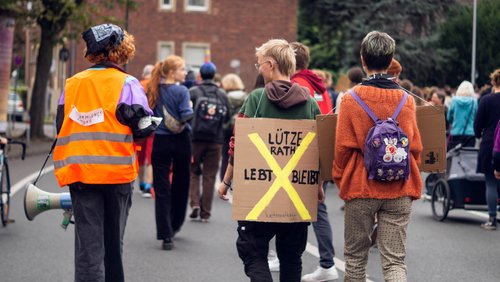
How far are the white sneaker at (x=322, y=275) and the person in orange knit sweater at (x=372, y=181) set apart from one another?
2.41 meters

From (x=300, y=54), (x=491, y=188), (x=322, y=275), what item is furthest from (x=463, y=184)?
(x=300, y=54)

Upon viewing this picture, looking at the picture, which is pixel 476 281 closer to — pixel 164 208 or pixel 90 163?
pixel 164 208

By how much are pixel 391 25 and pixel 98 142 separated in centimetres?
4406

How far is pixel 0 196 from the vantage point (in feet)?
38.7

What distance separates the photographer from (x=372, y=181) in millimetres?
6316

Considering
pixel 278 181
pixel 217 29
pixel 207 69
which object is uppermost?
pixel 217 29

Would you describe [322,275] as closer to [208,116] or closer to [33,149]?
[208,116]

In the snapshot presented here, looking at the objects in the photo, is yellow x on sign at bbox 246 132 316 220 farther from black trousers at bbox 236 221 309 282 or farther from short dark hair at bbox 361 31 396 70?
short dark hair at bbox 361 31 396 70

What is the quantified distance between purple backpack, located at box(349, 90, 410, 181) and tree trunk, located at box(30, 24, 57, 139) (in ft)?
84.7

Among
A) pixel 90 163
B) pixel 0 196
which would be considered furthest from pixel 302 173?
pixel 0 196

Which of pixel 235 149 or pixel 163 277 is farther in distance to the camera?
pixel 163 277

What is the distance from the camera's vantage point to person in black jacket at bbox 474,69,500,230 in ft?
40.5

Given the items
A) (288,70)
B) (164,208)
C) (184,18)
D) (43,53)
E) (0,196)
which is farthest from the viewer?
(184,18)

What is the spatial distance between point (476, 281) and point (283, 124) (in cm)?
345
